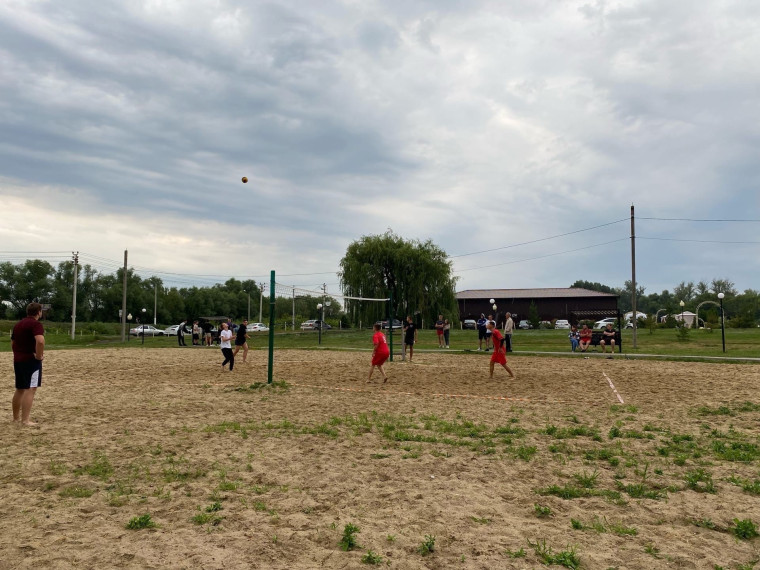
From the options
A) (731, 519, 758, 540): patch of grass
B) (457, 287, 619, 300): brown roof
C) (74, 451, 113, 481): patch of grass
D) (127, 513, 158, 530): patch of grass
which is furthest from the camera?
(457, 287, 619, 300): brown roof

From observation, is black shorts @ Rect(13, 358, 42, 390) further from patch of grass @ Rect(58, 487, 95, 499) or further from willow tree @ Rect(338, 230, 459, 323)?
willow tree @ Rect(338, 230, 459, 323)

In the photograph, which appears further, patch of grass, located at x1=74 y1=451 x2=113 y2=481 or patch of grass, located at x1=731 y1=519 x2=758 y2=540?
patch of grass, located at x1=74 y1=451 x2=113 y2=481

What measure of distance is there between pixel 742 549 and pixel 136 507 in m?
4.50

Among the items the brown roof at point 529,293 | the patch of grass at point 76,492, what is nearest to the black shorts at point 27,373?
the patch of grass at point 76,492

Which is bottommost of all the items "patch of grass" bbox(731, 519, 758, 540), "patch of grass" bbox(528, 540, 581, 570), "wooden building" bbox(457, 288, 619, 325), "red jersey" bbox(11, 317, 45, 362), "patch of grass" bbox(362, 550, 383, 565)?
"patch of grass" bbox(362, 550, 383, 565)

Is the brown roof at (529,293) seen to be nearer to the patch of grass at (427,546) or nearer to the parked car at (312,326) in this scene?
the parked car at (312,326)

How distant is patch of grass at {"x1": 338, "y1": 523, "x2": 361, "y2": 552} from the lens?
3959 mm

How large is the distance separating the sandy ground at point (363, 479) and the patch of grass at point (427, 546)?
0.04 meters

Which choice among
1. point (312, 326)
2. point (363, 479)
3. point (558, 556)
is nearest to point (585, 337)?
point (363, 479)

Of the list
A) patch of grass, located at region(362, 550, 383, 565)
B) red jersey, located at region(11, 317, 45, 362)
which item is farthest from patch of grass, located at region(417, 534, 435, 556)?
red jersey, located at region(11, 317, 45, 362)

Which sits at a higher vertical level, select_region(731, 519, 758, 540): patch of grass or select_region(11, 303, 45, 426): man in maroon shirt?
select_region(11, 303, 45, 426): man in maroon shirt

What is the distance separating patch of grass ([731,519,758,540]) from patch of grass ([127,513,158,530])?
4.25 m

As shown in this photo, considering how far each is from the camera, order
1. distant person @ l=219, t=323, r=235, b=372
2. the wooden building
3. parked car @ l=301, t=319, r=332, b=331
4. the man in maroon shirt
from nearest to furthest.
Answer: the man in maroon shirt
distant person @ l=219, t=323, r=235, b=372
parked car @ l=301, t=319, r=332, b=331
the wooden building

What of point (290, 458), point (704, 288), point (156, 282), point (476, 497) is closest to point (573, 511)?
point (476, 497)
